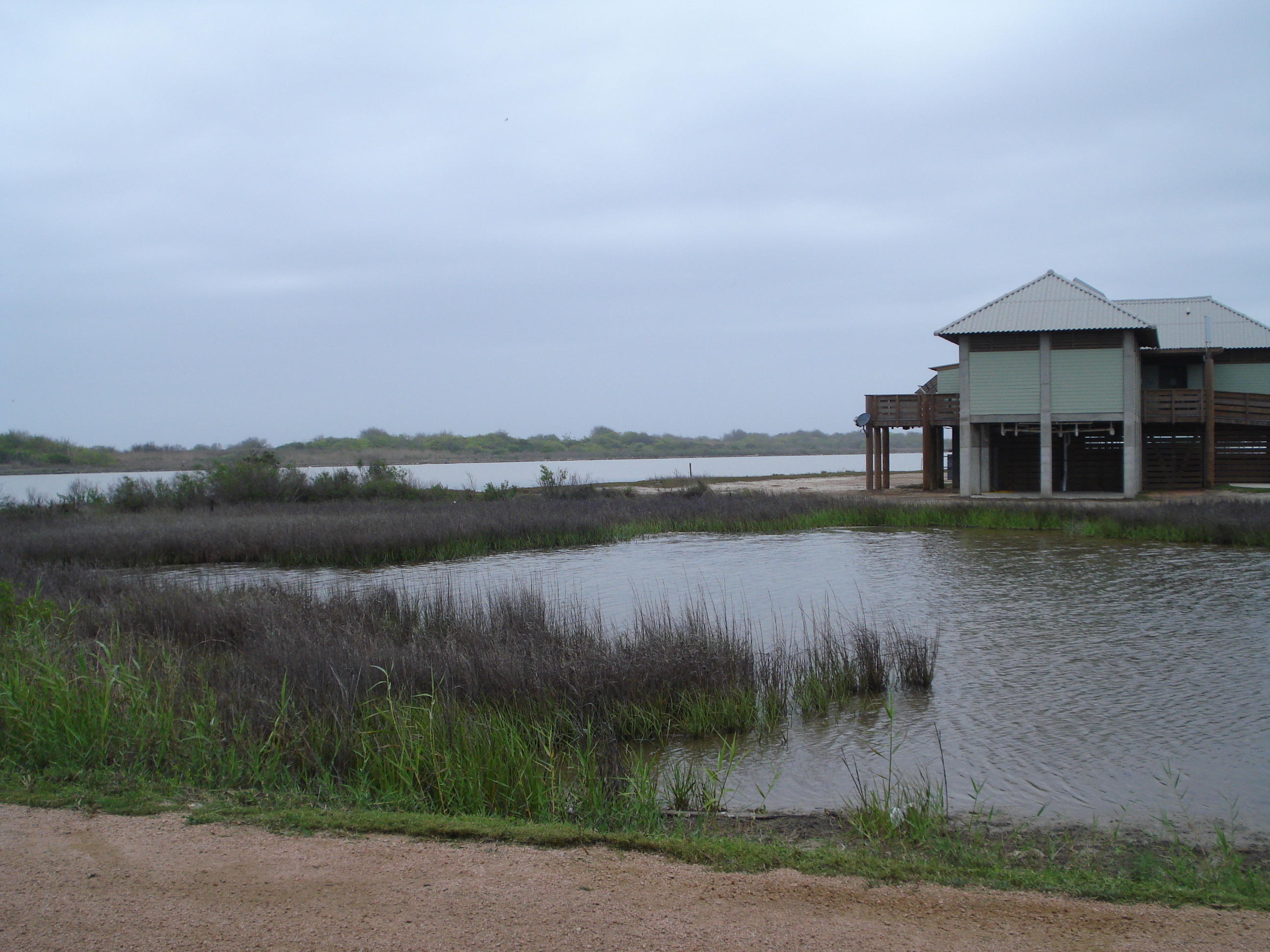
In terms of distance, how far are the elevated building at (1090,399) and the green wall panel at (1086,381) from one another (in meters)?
0.03

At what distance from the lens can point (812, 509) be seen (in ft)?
89.2

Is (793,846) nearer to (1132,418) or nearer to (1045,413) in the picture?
(1045,413)

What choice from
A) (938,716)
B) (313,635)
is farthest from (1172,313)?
(313,635)

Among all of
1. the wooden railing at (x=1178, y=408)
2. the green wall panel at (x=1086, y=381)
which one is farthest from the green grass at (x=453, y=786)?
the wooden railing at (x=1178, y=408)

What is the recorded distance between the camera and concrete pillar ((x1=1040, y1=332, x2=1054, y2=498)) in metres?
28.8

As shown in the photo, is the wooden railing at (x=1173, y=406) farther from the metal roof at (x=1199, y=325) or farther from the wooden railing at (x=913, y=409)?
the wooden railing at (x=913, y=409)

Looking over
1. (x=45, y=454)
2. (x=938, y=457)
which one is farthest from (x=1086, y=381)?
(x=45, y=454)

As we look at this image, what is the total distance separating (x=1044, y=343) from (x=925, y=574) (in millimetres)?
15101

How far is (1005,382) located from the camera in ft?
96.3

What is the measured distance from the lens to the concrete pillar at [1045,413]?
2875 centimetres

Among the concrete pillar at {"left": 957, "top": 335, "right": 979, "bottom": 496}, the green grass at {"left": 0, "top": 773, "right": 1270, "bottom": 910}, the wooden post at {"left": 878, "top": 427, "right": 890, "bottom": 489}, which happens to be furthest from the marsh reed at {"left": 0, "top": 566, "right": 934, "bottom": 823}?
the wooden post at {"left": 878, "top": 427, "right": 890, "bottom": 489}

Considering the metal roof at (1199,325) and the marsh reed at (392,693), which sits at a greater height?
the metal roof at (1199,325)

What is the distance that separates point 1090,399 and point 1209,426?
191 inches

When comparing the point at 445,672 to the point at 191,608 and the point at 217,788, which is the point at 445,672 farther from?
the point at 191,608
